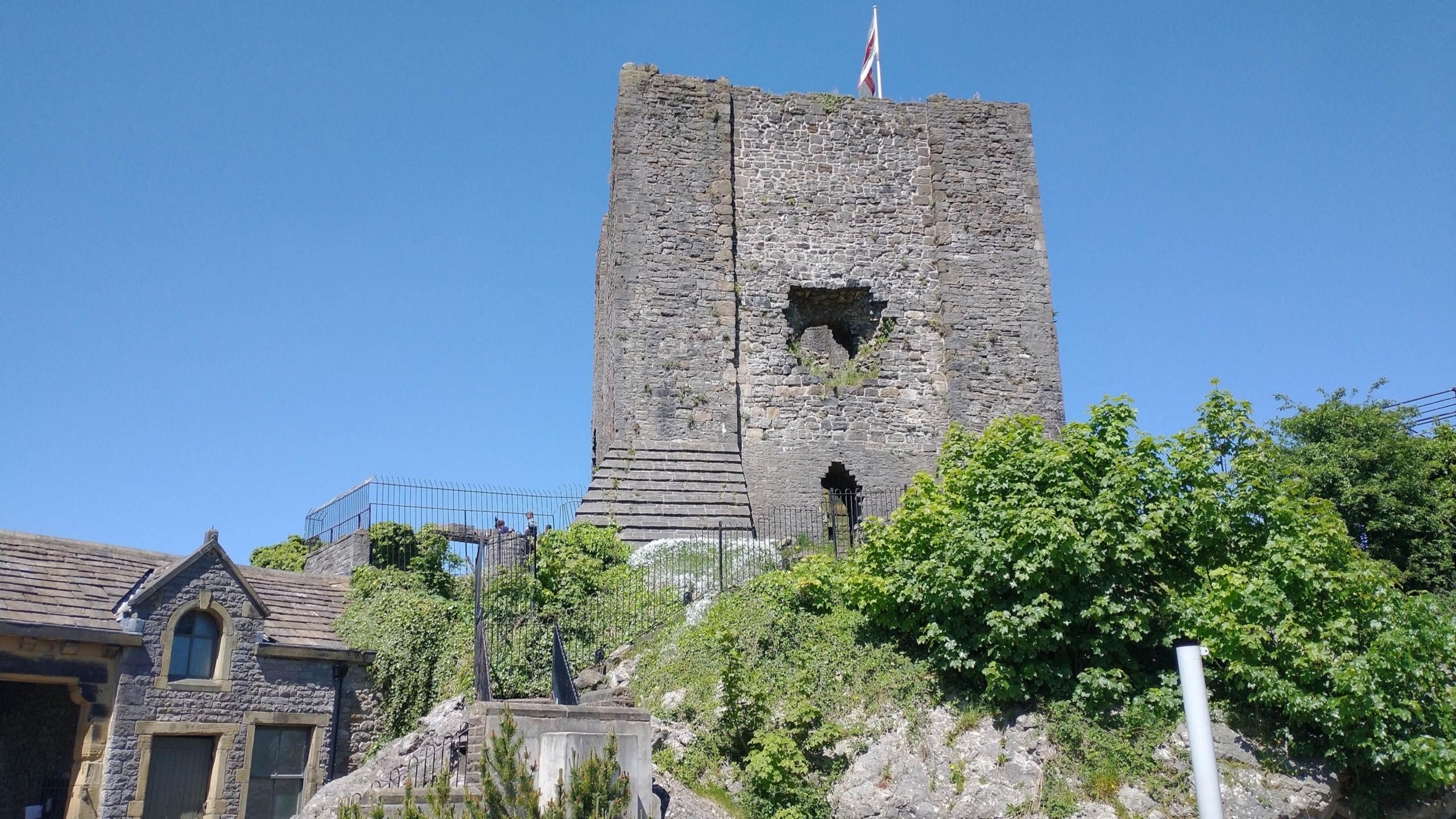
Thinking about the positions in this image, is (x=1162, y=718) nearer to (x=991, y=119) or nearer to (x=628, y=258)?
(x=628, y=258)

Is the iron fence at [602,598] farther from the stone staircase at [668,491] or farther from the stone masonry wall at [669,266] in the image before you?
the stone masonry wall at [669,266]

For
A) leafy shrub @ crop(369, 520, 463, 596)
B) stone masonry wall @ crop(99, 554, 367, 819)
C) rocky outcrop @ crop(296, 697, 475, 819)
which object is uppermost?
leafy shrub @ crop(369, 520, 463, 596)

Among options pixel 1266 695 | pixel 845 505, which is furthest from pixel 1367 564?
pixel 845 505

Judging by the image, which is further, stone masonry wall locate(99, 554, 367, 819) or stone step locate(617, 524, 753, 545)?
stone step locate(617, 524, 753, 545)

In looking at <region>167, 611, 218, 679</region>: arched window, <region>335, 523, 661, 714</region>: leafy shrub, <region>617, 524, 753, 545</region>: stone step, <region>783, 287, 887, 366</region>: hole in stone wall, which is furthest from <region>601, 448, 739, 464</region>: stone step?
<region>167, 611, 218, 679</region>: arched window

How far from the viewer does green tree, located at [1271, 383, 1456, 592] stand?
19844 mm

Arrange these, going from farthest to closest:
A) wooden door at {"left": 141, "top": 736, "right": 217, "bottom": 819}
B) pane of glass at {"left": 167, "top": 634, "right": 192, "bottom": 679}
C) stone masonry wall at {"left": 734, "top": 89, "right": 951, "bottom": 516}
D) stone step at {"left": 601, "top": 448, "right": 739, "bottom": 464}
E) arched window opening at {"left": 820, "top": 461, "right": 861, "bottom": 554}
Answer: stone masonry wall at {"left": 734, "top": 89, "right": 951, "bottom": 516} → arched window opening at {"left": 820, "top": 461, "right": 861, "bottom": 554} → stone step at {"left": 601, "top": 448, "right": 739, "bottom": 464} → pane of glass at {"left": 167, "top": 634, "right": 192, "bottom": 679} → wooden door at {"left": 141, "top": 736, "right": 217, "bottom": 819}

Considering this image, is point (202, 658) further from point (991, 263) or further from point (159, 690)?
point (991, 263)

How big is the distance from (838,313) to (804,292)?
2.97 feet

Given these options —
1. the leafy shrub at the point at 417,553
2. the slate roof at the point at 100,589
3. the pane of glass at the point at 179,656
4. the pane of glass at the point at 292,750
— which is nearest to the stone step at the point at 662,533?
the leafy shrub at the point at 417,553

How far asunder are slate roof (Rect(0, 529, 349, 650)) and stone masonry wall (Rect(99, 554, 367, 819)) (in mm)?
351

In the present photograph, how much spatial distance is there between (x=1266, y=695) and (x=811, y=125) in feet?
48.6

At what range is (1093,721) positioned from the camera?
11992 mm

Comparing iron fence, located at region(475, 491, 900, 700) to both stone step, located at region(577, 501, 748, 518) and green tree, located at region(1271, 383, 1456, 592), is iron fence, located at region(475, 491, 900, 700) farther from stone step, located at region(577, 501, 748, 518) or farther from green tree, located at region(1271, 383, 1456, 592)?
green tree, located at region(1271, 383, 1456, 592)
